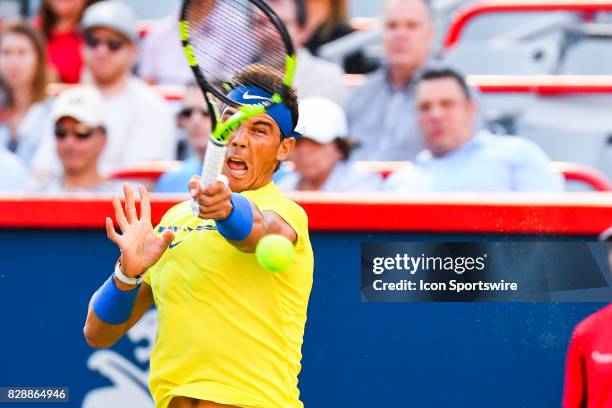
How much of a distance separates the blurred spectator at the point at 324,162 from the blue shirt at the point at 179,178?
0.41 m

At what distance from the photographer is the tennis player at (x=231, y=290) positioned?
345 centimetres

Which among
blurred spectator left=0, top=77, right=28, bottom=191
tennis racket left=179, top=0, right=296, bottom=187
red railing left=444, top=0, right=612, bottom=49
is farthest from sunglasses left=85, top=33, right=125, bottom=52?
red railing left=444, top=0, right=612, bottom=49

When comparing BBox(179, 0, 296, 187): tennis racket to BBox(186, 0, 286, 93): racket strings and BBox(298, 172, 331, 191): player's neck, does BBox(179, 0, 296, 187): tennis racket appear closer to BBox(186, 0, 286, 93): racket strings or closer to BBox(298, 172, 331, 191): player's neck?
BBox(186, 0, 286, 93): racket strings

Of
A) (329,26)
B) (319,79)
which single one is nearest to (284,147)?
(319,79)

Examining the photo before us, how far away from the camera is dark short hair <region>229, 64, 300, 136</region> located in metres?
3.50

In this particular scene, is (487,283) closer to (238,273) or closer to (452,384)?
(452,384)

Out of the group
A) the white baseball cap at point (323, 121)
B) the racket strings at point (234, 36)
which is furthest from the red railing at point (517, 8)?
the racket strings at point (234, 36)

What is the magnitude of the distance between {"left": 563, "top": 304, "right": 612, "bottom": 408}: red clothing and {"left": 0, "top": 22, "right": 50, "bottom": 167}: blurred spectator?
4073 millimetres

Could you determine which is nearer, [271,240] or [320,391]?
[271,240]

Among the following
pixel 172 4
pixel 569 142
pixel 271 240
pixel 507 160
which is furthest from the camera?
pixel 172 4

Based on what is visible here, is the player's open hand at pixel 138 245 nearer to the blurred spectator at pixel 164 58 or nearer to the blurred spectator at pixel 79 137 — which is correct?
the blurred spectator at pixel 79 137

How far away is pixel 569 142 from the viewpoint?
6.69 m

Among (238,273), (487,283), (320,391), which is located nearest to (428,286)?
(487,283)

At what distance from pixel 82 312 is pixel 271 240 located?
166cm
